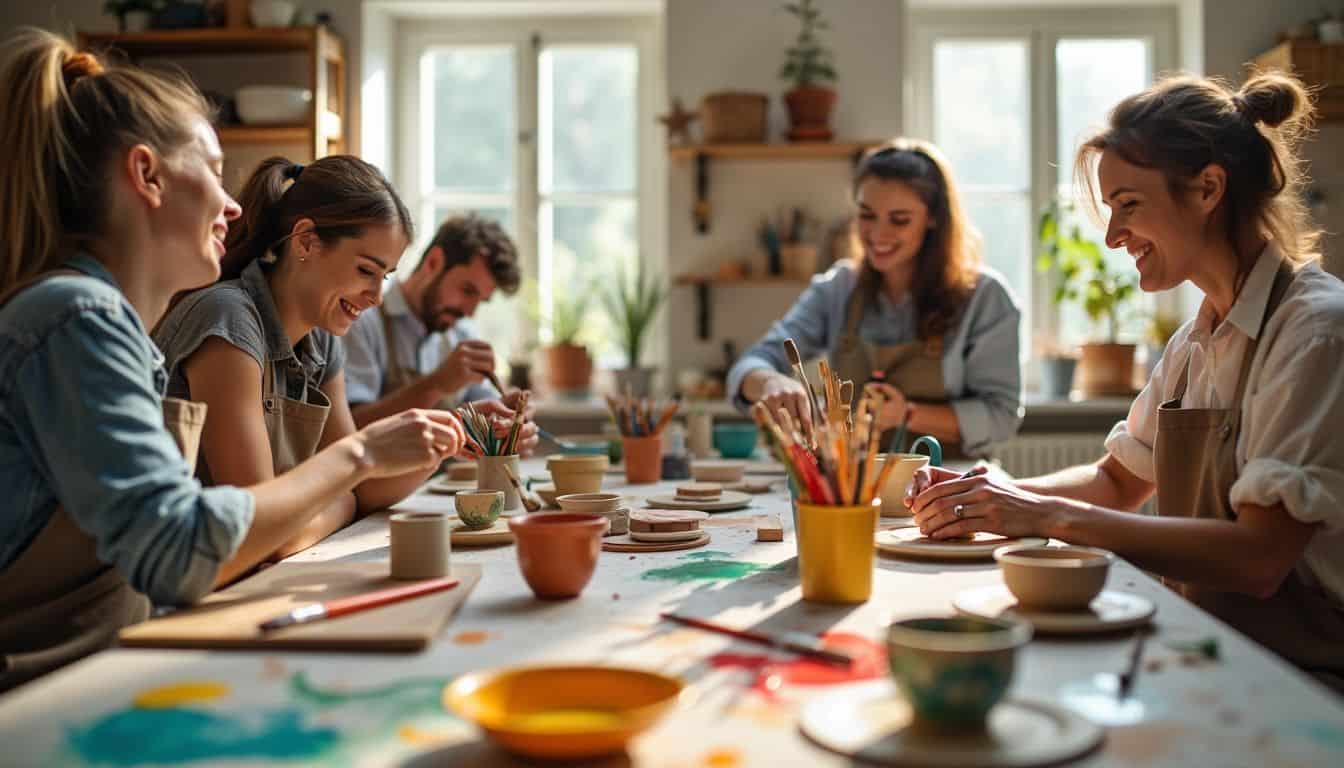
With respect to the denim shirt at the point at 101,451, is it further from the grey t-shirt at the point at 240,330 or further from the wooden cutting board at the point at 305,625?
the grey t-shirt at the point at 240,330

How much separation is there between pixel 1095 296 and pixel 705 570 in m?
3.34

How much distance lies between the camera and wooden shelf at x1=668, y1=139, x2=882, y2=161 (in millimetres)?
4293

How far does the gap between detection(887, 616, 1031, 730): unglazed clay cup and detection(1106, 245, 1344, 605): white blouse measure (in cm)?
73

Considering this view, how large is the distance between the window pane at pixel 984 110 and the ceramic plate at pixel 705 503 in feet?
9.73

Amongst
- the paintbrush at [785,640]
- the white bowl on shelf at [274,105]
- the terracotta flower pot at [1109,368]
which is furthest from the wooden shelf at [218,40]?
Result: the paintbrush at [785,640]

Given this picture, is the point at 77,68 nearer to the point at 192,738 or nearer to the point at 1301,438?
A: the point at 192,738

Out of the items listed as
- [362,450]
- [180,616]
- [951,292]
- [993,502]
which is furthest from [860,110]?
[180,616]

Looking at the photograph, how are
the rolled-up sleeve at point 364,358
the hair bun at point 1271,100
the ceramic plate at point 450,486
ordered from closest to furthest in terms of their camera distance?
the hair bun at point 1271,100, the ceramic plate at point 450,486, the rolled-up sleeve at point 364,358

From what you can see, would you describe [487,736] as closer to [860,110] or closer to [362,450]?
[362,450]

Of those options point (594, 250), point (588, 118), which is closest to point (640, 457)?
point (594, 250)

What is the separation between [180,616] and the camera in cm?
125

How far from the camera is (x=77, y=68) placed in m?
1.40

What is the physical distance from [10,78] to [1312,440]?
1624mm

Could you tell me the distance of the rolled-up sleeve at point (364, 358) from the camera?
322 centimetres
